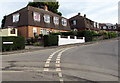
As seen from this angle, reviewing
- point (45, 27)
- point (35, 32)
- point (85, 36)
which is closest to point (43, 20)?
point (45, 27)

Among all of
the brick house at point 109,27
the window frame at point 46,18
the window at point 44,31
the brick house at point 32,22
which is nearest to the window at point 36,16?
the brick house at point 32,22

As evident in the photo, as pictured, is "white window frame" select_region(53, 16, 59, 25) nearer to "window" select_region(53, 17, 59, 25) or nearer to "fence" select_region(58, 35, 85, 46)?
"window" select_region(53, 17, 59, 25)

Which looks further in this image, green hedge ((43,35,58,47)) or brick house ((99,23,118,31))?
brick house ((99,23,118,31))

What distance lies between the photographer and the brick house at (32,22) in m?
31.6

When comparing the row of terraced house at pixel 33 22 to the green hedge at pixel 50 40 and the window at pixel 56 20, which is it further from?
the green hedge at pixel 50 40

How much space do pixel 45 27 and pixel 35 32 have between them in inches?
129

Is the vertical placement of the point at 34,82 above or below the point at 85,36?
below

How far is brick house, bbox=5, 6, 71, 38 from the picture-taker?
104 ft

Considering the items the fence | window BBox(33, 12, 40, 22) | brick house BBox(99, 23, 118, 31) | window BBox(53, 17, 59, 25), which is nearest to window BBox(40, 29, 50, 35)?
window BBox(33, 12, 40, 22)

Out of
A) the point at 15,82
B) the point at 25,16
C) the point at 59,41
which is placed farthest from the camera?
the point at 25,16

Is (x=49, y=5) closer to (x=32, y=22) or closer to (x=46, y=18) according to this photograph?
(x=46, y=18)

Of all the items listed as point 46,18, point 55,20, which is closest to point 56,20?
point 55,20

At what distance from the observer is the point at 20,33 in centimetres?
3269

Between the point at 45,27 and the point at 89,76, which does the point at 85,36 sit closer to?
the point at 45,27
